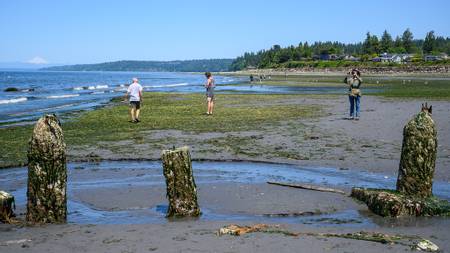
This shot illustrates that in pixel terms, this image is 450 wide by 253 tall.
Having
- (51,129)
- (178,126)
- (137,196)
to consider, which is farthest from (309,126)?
(51,129)

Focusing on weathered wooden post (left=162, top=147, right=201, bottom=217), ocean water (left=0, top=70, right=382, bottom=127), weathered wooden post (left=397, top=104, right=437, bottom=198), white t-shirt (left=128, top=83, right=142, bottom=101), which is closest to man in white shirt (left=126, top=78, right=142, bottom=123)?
white t-shirt (left=128, top=83, right=142, bottom=101)

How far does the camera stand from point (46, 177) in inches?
335

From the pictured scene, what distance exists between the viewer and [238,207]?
30.5 feet

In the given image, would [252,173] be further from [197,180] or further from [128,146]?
[128,146]

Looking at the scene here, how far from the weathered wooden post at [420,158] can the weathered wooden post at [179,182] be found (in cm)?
379

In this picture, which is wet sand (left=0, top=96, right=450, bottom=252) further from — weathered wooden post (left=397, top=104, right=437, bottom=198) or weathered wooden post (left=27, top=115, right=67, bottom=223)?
weathered wooden post (left=397, top=104, right=437, bottom=198)

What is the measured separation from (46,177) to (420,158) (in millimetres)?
6494

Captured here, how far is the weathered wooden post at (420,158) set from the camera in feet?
29.0

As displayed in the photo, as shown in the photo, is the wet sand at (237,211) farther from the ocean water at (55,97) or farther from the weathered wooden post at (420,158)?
the ocean water at (55,97)

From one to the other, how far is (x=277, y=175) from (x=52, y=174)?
5.56m

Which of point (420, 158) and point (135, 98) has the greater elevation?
point (135, 98)

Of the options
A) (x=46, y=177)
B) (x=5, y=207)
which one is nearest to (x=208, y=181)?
(x=46, y=177)

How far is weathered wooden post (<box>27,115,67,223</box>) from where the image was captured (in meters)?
8.41

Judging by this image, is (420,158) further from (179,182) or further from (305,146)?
(305,146)
